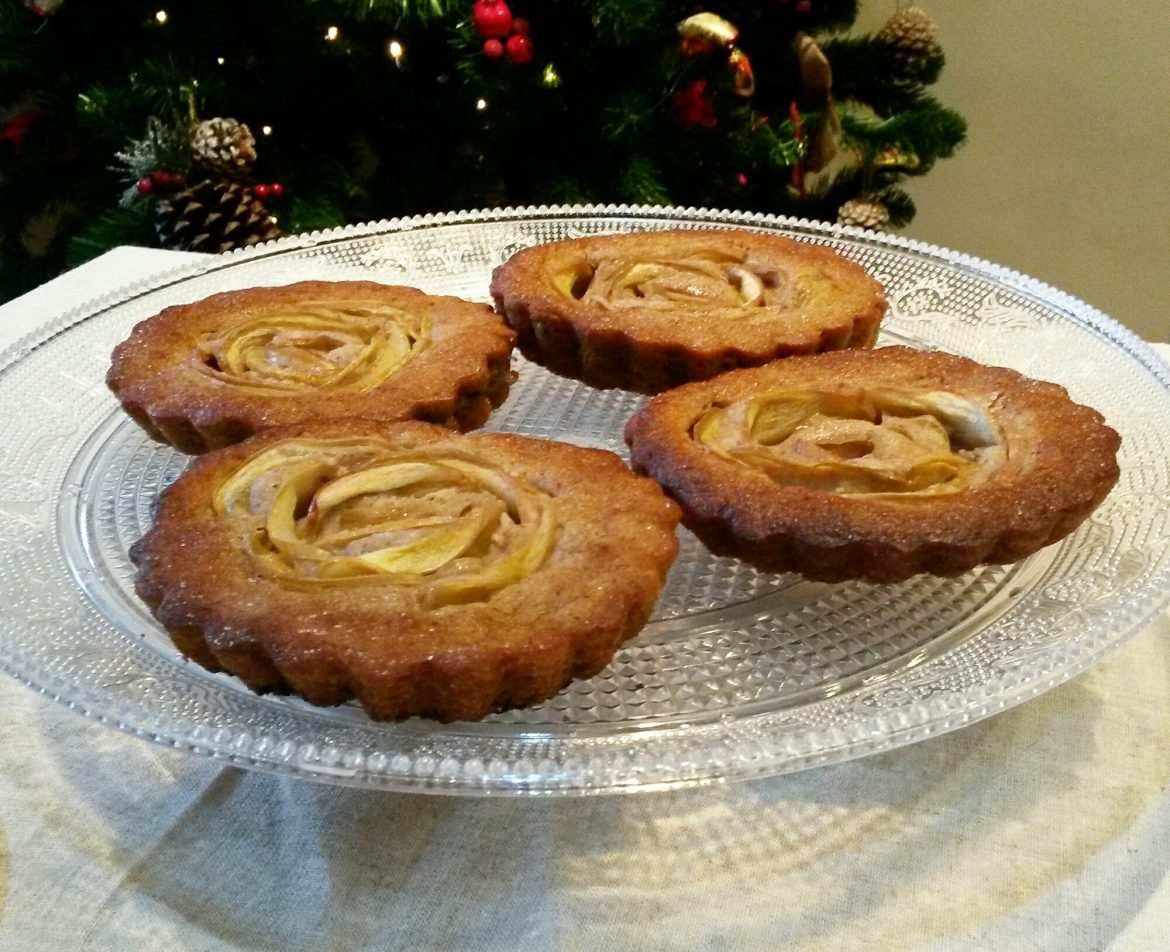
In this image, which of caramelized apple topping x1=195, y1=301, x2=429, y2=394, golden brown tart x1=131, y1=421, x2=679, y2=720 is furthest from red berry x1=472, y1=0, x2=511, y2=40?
golden brown tart x1=131, y1=421, x2=679, y2=720

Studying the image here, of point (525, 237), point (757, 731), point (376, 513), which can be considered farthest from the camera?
point (525, 237)

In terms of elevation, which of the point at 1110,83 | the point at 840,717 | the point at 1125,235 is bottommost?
the point at 1125,235

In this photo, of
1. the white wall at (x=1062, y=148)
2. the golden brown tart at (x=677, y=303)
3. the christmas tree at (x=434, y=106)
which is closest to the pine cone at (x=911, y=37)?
the christmas tree at (x=434, y=106)

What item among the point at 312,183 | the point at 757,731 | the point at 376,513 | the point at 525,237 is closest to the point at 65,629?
the point at 376,513

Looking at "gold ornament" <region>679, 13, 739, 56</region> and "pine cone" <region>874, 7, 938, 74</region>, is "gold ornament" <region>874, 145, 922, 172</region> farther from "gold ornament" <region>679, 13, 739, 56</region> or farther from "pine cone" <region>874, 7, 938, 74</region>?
"gold ornament" <region>679, 13, 739, 56</region>

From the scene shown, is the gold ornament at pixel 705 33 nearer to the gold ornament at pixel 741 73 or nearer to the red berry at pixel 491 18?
the gold ornament at pixel 741 73

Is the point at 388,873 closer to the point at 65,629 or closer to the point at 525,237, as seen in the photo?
the point at 65,629

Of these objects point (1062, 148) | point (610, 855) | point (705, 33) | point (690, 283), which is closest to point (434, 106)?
point (705, 33)
